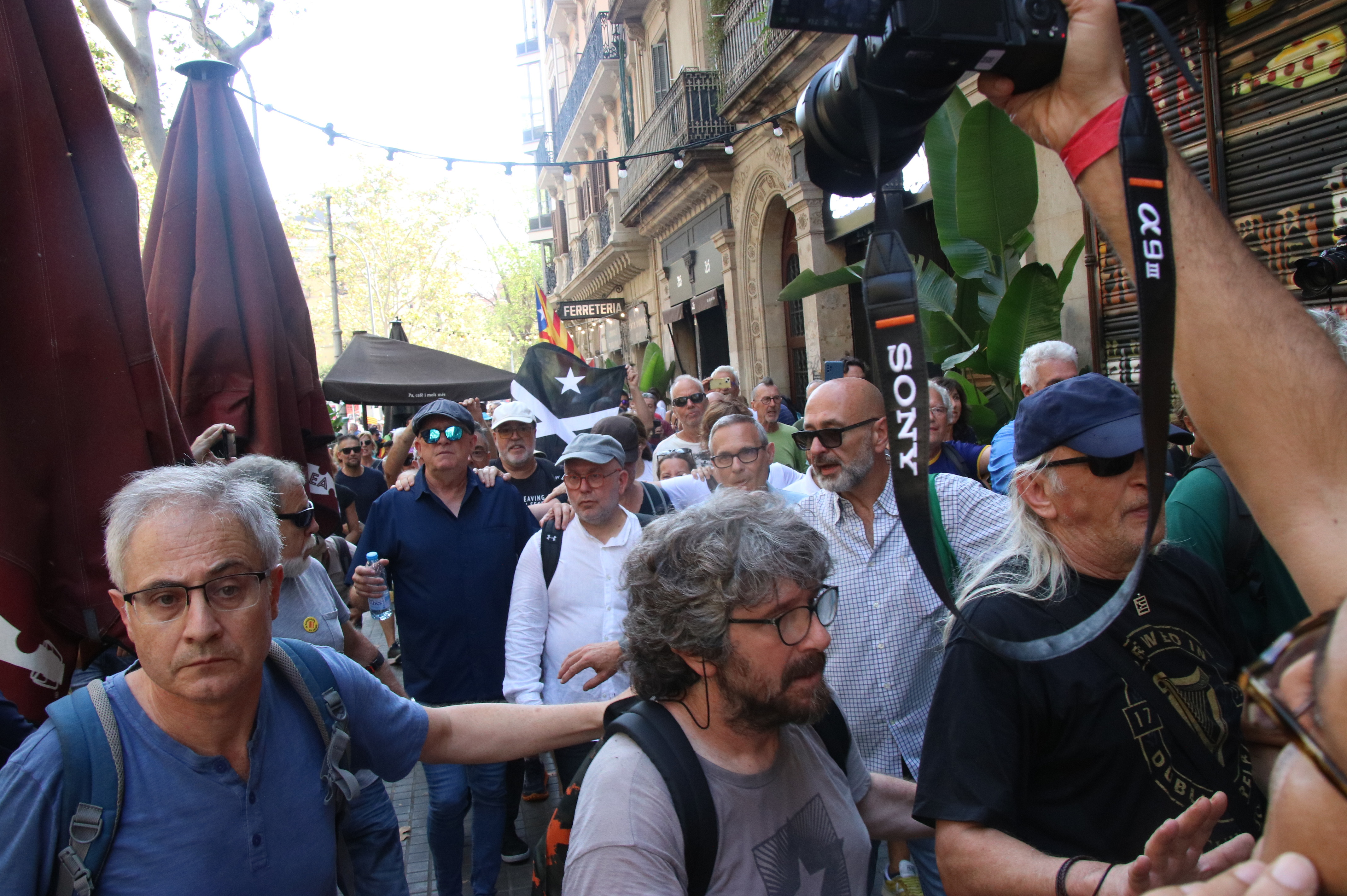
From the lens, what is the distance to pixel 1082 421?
215cm

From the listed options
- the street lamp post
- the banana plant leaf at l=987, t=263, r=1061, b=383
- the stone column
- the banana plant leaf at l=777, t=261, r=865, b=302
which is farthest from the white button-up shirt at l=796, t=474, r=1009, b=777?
the street lamp post

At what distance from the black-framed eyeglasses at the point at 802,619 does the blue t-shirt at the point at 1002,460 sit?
2.16 meters

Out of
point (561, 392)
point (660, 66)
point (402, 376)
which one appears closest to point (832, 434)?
point (561, 392)

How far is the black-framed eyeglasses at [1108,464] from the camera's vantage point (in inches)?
83.4

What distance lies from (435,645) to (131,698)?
9.06ft

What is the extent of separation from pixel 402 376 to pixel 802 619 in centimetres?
758

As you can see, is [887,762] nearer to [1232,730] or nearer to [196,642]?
[1232,730]

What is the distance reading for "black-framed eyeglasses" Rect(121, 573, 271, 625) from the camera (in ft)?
6.27

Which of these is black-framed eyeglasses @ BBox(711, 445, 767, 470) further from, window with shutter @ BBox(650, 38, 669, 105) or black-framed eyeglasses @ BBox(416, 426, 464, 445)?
window with shutter @ BBox(650, 38, 669, 105)

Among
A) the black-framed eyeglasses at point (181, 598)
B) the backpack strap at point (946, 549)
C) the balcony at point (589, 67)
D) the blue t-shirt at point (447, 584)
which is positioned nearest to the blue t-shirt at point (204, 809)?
the black-framed eyeglasses at point (181, 598)

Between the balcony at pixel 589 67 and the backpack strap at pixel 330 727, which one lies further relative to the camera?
the balcony at pixel 589 67

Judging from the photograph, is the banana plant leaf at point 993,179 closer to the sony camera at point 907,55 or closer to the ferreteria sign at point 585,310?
the sony camera at point 907,55

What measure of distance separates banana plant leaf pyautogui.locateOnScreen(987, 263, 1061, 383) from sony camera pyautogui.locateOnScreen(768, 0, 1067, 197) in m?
5.48

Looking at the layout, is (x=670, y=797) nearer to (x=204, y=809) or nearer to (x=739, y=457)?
(x=204, y=809)
